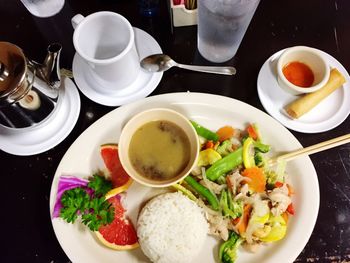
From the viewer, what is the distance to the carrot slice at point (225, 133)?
129 cm

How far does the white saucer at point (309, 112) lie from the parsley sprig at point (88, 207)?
67 centimetres

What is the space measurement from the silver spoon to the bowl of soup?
19 cm

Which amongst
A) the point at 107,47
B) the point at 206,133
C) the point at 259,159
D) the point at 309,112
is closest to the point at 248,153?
the point at 259,159

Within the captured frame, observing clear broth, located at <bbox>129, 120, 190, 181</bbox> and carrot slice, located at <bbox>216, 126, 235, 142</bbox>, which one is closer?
clear broth, located at <bbox>129, 120, 190, 181</bbox>

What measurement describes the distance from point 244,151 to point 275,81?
1.00 ft

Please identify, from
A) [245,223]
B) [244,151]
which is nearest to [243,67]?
[244,151]

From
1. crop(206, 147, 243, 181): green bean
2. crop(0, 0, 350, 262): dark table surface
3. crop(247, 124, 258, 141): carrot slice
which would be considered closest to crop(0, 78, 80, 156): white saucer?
crop(0, 0, 350, 262): dark table surface

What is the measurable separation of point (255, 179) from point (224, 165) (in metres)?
0.12

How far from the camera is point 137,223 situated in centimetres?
123

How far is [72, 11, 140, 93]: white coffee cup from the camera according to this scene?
1134 millimetres

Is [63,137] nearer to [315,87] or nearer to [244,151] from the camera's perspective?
[244,151]

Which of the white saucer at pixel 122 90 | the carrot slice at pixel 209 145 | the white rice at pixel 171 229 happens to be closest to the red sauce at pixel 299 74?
the carrot slice at pixel 209 145

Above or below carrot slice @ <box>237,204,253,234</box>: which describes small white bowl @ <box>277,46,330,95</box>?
above

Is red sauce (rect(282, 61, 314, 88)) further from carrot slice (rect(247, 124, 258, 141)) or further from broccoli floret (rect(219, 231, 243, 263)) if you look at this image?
broccoli floret (rect(219, 231, 243, 263))
